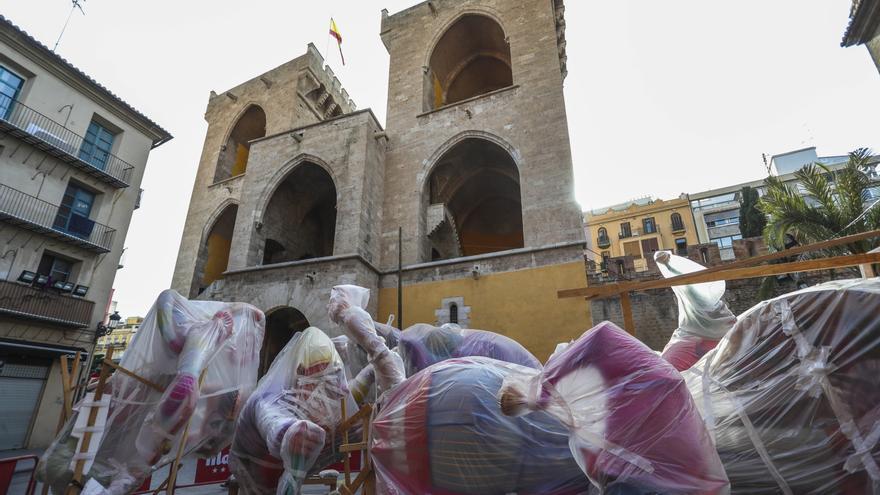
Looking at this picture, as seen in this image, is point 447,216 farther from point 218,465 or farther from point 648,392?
point 648,392

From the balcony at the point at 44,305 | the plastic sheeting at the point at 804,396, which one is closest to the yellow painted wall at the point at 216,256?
the balcony at the point at 44,305

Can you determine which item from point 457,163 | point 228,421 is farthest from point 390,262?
point 228,421

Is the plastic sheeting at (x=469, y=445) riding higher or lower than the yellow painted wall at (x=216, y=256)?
lower

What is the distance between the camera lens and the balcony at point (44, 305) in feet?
40.9

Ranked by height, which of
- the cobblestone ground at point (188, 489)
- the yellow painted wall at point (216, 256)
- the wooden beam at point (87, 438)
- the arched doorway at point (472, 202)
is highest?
the arched doorway at point (472, 202)

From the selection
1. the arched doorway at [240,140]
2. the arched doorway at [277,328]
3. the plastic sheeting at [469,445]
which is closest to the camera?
the plastic sheeting at [469,445]

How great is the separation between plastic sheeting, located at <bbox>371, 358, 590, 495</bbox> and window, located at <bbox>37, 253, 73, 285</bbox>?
17.2 metres

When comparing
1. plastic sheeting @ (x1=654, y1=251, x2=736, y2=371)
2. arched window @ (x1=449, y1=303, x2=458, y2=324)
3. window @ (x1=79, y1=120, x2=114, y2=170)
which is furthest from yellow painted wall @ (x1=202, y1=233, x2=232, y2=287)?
plastic sheeting @ (x1=654, y1=251, x2=736, y2=371)

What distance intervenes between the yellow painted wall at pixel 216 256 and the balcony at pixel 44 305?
3.91 meters

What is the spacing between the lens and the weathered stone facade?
1154 cm

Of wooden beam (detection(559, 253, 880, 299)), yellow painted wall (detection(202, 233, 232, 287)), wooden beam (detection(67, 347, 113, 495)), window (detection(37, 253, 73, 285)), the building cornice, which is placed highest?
the building cornice

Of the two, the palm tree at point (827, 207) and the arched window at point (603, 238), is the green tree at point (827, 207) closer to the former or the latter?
the palm tree at point (827, 207)

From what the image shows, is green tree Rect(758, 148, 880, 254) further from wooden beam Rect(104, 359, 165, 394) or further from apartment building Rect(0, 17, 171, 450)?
apartment building Rect(0, 17, 171, 450)

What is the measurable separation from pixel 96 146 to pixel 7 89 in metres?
2.98
